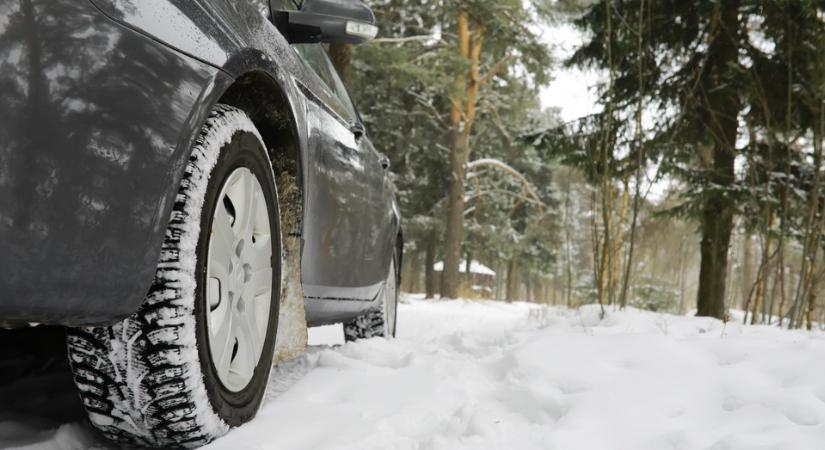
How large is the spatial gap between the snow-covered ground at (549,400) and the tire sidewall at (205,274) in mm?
67

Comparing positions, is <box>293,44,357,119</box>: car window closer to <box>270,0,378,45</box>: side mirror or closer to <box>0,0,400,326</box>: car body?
<box>270,0,378,45</box>: side mirror

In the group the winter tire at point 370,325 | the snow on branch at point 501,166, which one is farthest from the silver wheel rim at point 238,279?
the snow on branch at point 501,166

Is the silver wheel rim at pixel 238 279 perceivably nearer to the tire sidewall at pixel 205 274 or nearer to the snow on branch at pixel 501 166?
the tire sidewall at pixel 205 274

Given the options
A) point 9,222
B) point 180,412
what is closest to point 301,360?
point 180,412

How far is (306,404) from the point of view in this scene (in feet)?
6.08

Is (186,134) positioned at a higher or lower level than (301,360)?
higher

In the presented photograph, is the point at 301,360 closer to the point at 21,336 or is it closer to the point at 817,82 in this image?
the point at 21,336

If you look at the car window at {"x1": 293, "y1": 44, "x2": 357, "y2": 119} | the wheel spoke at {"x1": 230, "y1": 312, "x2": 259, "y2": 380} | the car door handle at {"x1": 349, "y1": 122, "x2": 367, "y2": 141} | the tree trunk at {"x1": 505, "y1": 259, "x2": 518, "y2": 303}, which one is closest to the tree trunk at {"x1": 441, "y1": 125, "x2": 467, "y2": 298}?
the tree trunk at {"x1": 505, "y1": 259, "x2": 518, "y2": 303}

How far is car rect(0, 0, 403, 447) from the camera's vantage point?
1024mm

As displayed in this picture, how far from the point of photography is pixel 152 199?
121 centimetres

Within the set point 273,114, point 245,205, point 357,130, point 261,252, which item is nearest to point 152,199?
point 245,205

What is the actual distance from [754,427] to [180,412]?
1378 millimetres

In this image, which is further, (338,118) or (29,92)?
(338,118)

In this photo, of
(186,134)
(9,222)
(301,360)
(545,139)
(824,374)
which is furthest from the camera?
(545,139)
